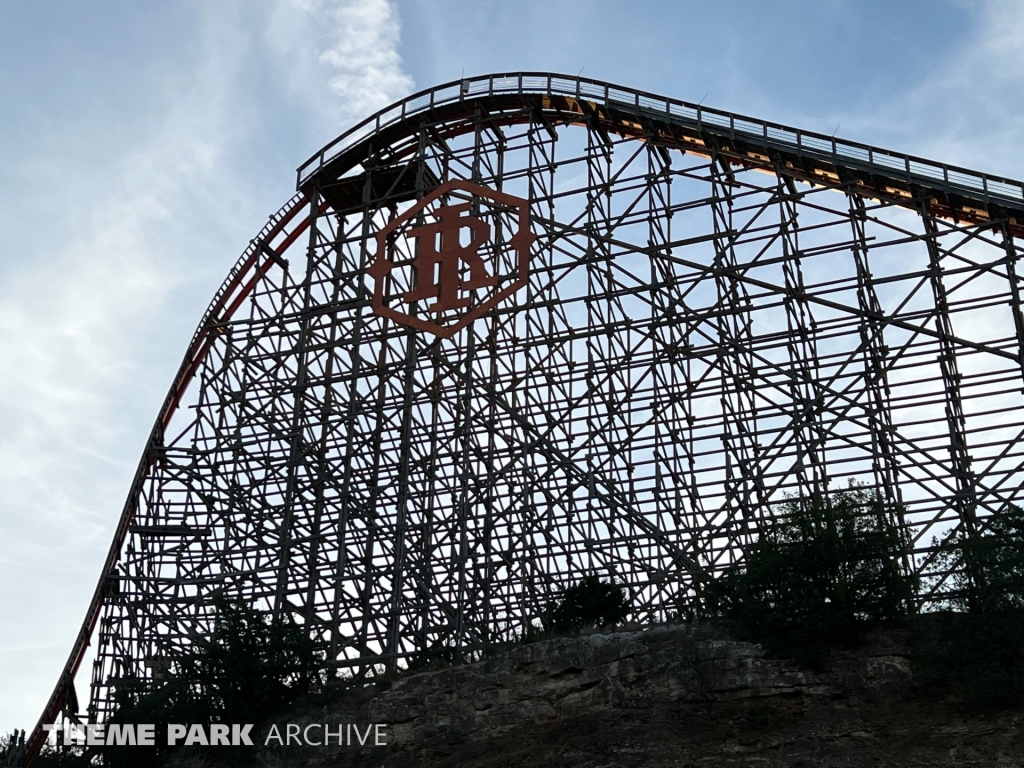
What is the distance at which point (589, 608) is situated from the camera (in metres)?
21.9

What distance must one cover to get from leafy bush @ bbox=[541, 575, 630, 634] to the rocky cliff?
4.11 feet

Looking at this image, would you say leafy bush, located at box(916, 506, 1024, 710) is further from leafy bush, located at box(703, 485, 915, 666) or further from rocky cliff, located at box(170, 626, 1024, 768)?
leafy bush, located at box(703, 485, 915, 666)

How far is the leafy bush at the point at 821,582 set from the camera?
19.2 metres

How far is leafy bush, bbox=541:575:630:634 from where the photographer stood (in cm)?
2177

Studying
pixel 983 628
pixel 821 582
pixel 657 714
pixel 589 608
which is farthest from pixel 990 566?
pixel 589 608

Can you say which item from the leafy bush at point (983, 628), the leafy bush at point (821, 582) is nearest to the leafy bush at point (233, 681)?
the leafy bush at point (821, 582)

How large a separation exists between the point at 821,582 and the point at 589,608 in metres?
4.03

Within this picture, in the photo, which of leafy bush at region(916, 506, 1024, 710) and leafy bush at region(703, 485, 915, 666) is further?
leafy bush at region(703, 485, 915, 666)

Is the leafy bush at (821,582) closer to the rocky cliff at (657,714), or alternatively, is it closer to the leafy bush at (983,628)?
the rocky cliff at (657,714)

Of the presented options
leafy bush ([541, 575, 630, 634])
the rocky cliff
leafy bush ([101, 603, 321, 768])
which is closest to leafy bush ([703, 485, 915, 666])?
the rocky cliff

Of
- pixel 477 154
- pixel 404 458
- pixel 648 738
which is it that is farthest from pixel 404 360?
pixel 648 738

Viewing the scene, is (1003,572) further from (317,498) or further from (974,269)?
(317,498)

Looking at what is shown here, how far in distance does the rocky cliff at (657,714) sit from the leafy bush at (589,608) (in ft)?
4.11

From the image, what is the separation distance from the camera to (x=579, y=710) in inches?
773
